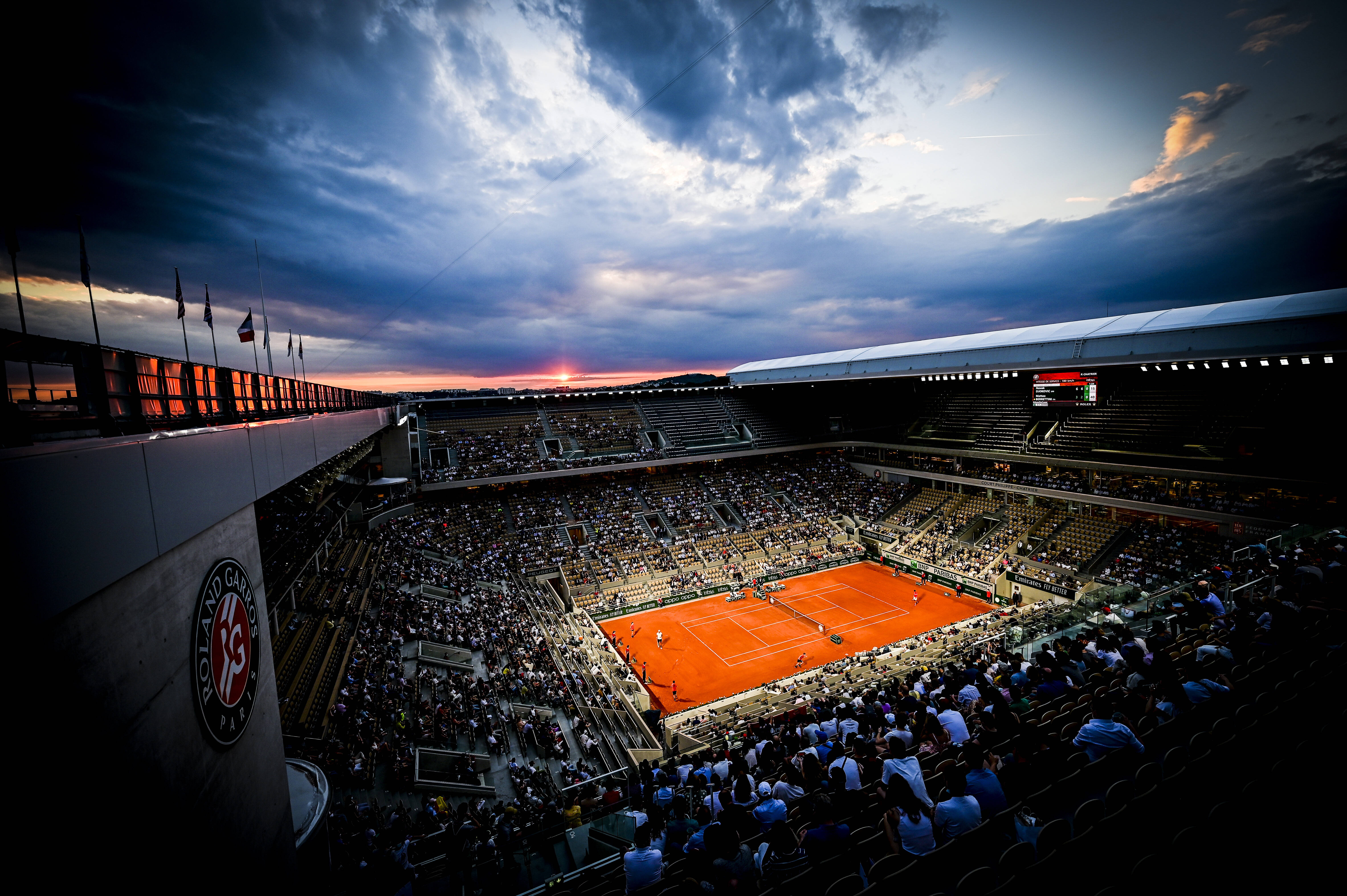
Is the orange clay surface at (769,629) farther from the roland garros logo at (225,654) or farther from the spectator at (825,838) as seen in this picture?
the roland garros logo at (225,654)

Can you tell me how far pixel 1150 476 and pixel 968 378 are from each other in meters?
15.5

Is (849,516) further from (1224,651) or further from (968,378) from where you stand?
(1224,651)

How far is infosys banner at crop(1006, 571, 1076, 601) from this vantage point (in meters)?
27.4

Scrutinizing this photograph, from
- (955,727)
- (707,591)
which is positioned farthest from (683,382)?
(955,727)

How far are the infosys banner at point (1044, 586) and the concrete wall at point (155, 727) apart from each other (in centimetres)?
3296

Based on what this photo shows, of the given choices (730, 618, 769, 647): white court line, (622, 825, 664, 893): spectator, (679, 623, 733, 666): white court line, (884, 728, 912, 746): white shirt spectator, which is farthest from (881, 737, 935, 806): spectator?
(730, 618, 769, 647): white court line

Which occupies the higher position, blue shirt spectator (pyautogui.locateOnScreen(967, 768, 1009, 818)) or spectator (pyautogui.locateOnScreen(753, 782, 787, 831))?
blue shirt spectator (pyautogui.locateOnScreen(967, 768, 1009, 818))

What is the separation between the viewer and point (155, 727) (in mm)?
4168

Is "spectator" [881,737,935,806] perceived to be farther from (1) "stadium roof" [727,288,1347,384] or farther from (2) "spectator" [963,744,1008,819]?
(1) "stadium roof" [727,288,1347,384]

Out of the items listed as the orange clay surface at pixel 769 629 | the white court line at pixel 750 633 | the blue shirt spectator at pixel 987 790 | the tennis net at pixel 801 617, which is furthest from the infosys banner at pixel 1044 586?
the blue shirt spectator at pixel 987 790

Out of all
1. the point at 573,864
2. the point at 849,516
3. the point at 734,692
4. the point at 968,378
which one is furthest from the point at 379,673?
the point at 968,378

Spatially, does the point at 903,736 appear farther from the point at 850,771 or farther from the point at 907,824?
the point at 907,824

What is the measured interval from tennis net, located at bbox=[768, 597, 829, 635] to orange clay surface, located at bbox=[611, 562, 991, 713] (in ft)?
0.63

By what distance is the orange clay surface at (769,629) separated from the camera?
81.4 feet
